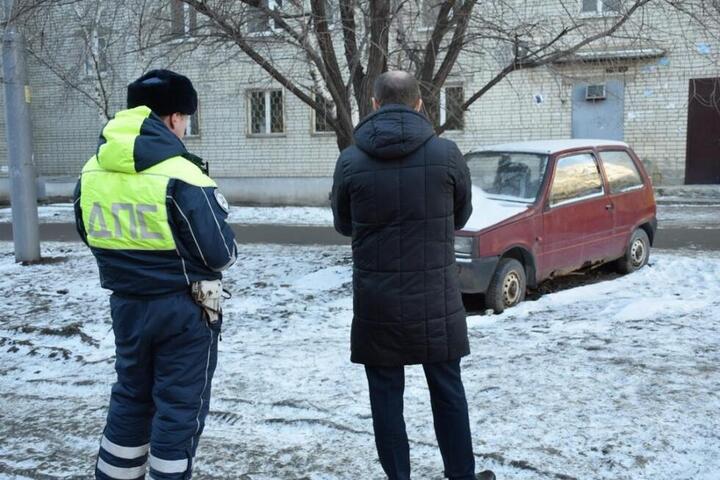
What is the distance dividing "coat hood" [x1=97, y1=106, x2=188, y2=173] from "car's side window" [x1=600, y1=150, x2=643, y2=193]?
6005 mm

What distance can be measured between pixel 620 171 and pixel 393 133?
5.81m

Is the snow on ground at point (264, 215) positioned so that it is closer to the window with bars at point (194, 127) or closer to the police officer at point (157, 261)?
the window with bars at point (194, 127)

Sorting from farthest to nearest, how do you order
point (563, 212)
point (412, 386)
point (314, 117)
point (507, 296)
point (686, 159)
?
point (314, 117) < point (686, 159) < point (563, 212) < point (507, 296) < point (412, 386)

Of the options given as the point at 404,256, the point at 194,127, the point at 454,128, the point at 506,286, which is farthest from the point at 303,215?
the point at 404,256

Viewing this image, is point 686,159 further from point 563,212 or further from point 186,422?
point 186,422

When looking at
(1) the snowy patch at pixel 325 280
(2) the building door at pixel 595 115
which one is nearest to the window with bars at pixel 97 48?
(1) the snowy patch at pixel 325 280

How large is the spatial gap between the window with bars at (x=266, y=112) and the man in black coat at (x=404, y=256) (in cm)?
1574

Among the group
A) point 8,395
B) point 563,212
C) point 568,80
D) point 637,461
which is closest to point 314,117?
point 568,80

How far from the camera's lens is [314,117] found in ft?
59.3

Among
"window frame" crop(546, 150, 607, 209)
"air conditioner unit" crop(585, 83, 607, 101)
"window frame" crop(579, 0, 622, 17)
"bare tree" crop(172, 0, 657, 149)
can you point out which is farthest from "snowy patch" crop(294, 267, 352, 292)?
"air conditioner unit" crop(585, 83, 607, 101)

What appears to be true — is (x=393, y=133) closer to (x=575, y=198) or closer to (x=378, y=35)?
(x=378, y=35)

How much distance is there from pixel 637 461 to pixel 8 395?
→ 3.82 meters

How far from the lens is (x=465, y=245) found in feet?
20.4

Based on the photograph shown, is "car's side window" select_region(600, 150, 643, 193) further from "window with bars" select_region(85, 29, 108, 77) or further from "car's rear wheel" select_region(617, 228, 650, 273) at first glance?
"window with bars" select_region(85, 29, 108, 77)
